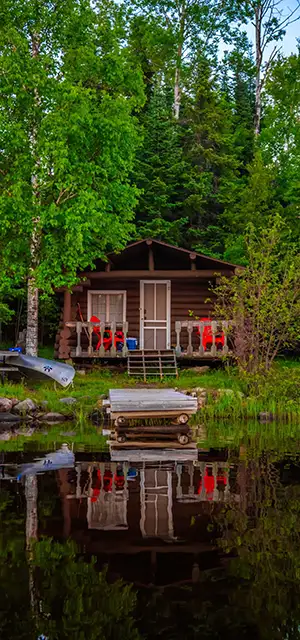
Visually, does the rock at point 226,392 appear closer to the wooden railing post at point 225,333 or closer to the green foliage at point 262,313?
the green foliage at point 262,313

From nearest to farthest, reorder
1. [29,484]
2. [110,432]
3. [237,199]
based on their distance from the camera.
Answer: [29,484], [110,432], [237,199]

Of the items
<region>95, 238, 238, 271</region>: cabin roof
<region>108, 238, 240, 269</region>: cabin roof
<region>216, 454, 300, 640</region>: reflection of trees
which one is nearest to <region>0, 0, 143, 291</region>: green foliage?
<region>108, 238, 240, 269</region>: cabin roof

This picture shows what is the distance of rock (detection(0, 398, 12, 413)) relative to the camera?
1569cm

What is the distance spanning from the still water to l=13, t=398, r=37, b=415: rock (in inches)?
238

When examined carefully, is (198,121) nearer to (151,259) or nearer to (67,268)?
(151,259)

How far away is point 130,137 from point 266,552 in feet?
54.6

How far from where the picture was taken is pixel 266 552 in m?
5.85

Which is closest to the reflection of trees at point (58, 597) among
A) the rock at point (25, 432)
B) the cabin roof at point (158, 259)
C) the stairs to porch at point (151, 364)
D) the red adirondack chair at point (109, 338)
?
the rock at point (25, 432)

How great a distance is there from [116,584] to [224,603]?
34.1 inches

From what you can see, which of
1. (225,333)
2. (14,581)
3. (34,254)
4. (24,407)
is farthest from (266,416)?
(14,581)

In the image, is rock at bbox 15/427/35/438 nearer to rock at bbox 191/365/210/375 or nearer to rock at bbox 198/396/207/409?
rock at bbox 198/396/207/409

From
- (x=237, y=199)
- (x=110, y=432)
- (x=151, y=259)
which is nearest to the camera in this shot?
(x=110, y=432)

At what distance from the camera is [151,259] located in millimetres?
22375

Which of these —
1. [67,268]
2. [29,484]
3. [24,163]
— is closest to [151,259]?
[67,268]
